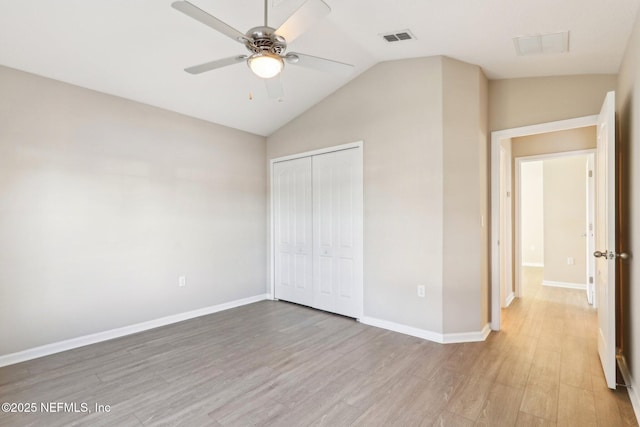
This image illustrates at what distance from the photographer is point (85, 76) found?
3.01 meters

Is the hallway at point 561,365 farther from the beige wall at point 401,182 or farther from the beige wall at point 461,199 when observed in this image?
the beige wall at point 401,182

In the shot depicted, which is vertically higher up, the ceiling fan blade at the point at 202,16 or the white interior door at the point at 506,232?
the ceiling fan blade at the point at 202,16

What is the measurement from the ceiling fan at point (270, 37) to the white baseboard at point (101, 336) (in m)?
2.88

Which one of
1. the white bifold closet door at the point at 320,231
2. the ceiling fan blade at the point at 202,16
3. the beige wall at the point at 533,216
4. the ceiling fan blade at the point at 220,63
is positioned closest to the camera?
the ceiling fan blade at the point at 202,16

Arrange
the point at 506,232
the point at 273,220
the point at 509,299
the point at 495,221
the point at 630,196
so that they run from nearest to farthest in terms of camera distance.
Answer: the point at 630,196
the point at 495,221
the point at 506,232
the point at 509,299
the point at 273,220

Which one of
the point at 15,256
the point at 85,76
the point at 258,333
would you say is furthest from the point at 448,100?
the point at 15,256

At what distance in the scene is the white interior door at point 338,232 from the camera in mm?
3822

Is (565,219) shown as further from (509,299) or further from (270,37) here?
(270,37)

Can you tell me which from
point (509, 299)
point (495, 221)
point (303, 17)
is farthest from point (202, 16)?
point (509, 299)

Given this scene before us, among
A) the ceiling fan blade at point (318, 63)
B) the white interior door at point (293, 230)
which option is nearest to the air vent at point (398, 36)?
the ceiling fan blade at point (318, 63)

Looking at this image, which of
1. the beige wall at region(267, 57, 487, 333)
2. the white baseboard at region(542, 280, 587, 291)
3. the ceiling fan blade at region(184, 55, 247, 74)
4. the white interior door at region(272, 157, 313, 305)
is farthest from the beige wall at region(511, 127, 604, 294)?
the ceiling fan blade at region(184, 55, 247, 74)

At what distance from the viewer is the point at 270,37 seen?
184cm

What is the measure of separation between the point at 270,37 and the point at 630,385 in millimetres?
3422

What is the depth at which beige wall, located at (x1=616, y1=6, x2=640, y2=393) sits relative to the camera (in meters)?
2.09
